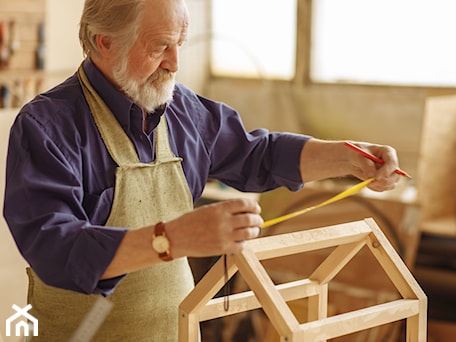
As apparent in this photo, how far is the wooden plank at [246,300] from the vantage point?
1.44 meters

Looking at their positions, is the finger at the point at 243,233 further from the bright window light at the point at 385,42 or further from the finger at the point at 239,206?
the bright window light at the point at 385,42

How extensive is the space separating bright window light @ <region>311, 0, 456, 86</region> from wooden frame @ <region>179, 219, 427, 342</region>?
228cm

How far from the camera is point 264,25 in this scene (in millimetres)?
4066

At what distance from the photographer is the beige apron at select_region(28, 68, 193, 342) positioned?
155 centimetres

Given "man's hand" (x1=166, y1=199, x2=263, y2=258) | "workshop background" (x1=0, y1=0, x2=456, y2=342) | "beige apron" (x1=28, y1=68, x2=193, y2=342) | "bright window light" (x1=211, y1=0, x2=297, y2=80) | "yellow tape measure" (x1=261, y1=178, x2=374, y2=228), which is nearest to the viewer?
"man's hand" (x1=166, y1=199, x2=263, y2=258)

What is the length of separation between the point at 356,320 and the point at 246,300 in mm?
235

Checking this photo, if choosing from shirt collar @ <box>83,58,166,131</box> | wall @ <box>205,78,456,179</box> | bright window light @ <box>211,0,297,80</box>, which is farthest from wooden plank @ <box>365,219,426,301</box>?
bright window light @ <box>211,0,297,80</box>

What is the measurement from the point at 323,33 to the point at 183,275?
2.50 m

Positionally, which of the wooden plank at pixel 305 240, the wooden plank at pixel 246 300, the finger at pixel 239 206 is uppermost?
the finger at pixel 239 206

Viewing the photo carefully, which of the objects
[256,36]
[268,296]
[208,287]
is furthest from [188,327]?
[256,36]

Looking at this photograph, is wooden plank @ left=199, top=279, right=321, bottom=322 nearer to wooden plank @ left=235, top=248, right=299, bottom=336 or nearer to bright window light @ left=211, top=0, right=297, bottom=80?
wooden plank @ left=235, top=248, right=299, bottom=336

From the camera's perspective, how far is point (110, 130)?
155 cm

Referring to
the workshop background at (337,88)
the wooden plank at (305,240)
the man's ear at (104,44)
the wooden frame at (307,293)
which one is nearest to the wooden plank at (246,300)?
the wooden frame at (307,293)

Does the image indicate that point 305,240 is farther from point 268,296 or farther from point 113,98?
point 113,98
